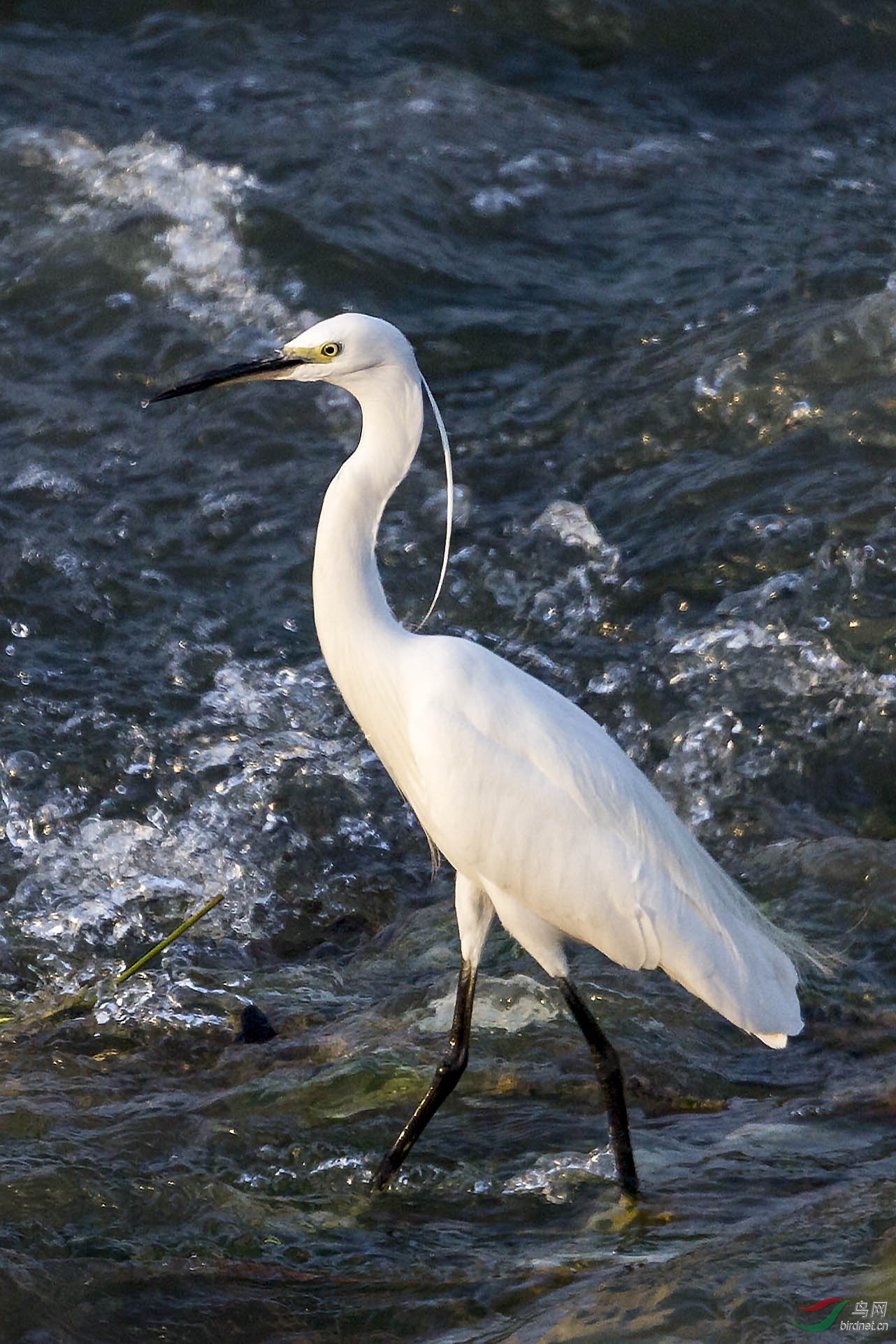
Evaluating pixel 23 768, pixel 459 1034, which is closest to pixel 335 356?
pixel 459 1034

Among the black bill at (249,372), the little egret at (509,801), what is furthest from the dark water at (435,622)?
the black bill at (249,372)

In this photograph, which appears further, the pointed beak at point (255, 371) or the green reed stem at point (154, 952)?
the green reed stem at point (154, 952)

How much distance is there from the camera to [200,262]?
720 centimetres

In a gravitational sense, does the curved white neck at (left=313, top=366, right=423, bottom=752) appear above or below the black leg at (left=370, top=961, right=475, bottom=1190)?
above

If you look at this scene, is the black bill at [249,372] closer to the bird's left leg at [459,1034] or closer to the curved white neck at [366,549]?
the curved white neck at [366,549]

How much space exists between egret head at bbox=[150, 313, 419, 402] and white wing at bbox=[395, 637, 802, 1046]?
0.63 meters

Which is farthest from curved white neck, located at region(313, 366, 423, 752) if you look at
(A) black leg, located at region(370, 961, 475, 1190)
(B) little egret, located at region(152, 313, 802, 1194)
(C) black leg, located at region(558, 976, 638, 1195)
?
(C) black leg, located at region(558, 976, 638, 1195)

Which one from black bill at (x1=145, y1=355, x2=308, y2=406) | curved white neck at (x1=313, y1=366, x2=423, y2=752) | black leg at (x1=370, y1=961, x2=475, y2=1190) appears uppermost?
black bill at (x1=145, y1=355, x2=308, y2=406)

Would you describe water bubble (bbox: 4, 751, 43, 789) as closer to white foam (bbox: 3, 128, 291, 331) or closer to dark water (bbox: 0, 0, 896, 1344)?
dark water (bbox: 0, 0, 896, 1344)

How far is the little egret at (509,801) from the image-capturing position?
3293 millimetres

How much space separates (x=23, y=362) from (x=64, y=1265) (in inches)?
186

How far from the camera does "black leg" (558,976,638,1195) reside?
10.6ft

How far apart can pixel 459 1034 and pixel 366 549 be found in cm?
108

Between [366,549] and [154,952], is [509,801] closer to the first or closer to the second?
[366,549]
